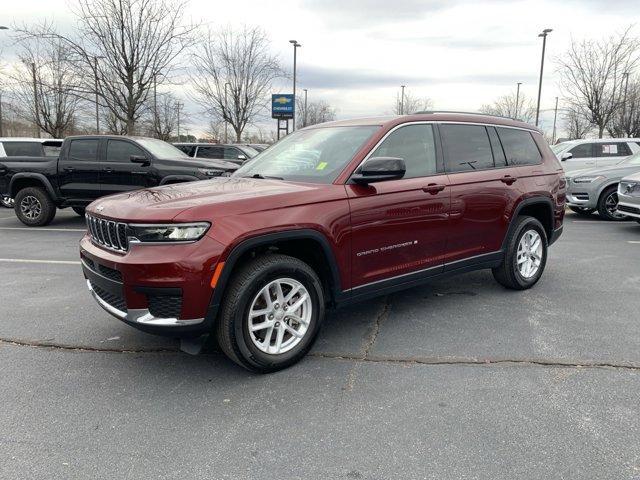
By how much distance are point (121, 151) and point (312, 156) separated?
22.7 ft

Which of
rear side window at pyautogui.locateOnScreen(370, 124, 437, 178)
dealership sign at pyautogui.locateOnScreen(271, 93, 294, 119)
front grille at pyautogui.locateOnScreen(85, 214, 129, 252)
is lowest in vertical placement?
front grille at pyautogui.locateOnScreen(85, 214, 129, 252)

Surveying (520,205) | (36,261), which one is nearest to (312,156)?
(520,205)

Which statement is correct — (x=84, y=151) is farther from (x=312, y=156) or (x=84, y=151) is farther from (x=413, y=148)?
(x=413, y=148)

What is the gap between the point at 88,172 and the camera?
9672 mm

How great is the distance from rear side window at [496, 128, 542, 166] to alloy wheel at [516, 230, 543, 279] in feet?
2.51

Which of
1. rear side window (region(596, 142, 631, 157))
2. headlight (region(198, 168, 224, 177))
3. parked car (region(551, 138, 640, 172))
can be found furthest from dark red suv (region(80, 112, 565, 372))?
rear side window (region(596, 142, 631, 157))

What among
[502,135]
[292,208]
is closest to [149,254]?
[292,208]

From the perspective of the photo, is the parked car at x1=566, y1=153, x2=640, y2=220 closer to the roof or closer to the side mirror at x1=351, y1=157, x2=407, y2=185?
the roof

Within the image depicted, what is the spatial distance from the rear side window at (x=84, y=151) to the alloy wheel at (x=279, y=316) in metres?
7.88

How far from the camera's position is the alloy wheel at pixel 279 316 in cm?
327

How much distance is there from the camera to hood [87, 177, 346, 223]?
3.01 m

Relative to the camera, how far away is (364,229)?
367 centimetres

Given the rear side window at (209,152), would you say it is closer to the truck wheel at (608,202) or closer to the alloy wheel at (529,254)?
the truck wheel at (608,202)

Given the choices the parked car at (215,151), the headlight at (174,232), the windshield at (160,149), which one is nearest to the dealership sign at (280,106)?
the parked car at (215,151)
